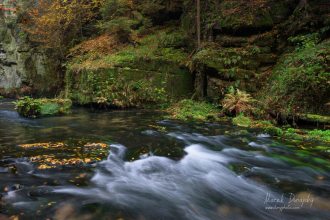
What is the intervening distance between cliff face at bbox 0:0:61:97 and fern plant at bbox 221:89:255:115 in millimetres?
12953

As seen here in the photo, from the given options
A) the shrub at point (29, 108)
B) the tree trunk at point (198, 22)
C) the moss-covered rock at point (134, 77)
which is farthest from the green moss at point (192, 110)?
the shrub at point (29, 108)

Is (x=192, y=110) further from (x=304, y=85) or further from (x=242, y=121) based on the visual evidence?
(x=304, y=85)

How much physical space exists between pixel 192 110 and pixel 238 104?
208cm

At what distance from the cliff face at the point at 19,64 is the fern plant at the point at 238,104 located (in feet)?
42.5

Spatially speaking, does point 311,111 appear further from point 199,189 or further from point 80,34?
point 80,34

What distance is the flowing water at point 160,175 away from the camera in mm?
3941

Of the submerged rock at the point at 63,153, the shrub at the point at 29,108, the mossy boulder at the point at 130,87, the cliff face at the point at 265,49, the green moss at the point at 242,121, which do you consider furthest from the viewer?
the mossy boulder at the point at 130,87

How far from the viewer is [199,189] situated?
4.82 metres

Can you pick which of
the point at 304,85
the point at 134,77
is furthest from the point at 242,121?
the point at 134,77

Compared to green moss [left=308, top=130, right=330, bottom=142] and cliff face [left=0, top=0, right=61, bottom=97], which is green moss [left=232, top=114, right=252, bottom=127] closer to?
green moss [left=308, top=130, right=330, bottom=142]

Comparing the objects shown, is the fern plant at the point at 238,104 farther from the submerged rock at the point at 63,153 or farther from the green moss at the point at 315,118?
the submerged rock at the point at 63,153

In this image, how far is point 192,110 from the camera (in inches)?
470

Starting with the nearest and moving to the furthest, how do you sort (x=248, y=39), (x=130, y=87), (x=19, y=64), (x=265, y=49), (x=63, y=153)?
(x=63, y=153)
(x=265, y=49)
(x=248, y=39)
(x=130, y=87)
(x=19, y=64)

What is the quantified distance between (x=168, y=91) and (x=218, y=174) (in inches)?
339
